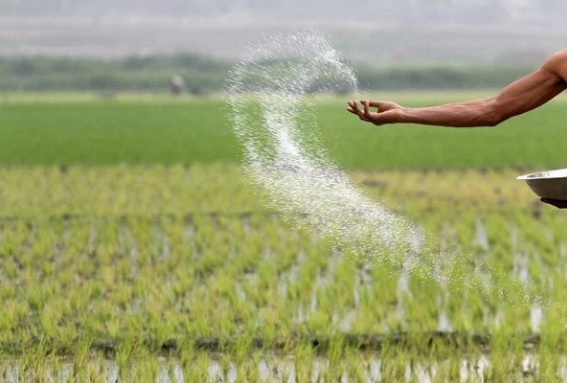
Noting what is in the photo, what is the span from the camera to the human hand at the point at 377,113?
269cm

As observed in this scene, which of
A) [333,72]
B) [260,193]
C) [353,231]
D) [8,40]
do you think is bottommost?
[8,40]

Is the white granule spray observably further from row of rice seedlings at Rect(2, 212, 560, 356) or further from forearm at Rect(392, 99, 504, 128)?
forearm at Rect(392, 99, 504, 128)

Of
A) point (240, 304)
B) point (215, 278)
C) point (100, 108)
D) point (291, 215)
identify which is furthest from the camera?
point (100, 108)

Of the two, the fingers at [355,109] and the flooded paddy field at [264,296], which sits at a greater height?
the fingers at [355,109]

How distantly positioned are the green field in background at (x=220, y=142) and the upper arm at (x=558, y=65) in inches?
333

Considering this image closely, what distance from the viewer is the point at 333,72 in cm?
365

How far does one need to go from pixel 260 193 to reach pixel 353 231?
4877mm

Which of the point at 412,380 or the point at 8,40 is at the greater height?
the point at 412,380

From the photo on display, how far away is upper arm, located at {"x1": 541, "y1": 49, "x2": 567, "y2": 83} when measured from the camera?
2.74 meters

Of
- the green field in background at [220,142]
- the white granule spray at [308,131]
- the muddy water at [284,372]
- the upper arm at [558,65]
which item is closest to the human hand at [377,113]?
the upper arm at [558,65]

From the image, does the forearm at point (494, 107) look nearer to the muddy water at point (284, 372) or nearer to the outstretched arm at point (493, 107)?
the outstretched arm at point (493, 107)

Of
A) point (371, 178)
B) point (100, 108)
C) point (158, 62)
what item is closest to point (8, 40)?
point (158, 62)

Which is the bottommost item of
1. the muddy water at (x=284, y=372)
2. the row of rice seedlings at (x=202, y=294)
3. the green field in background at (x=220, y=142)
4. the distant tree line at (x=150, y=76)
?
the distant tree line at (x=150, y=76)

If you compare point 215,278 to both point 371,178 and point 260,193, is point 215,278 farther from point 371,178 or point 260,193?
point 371,178
